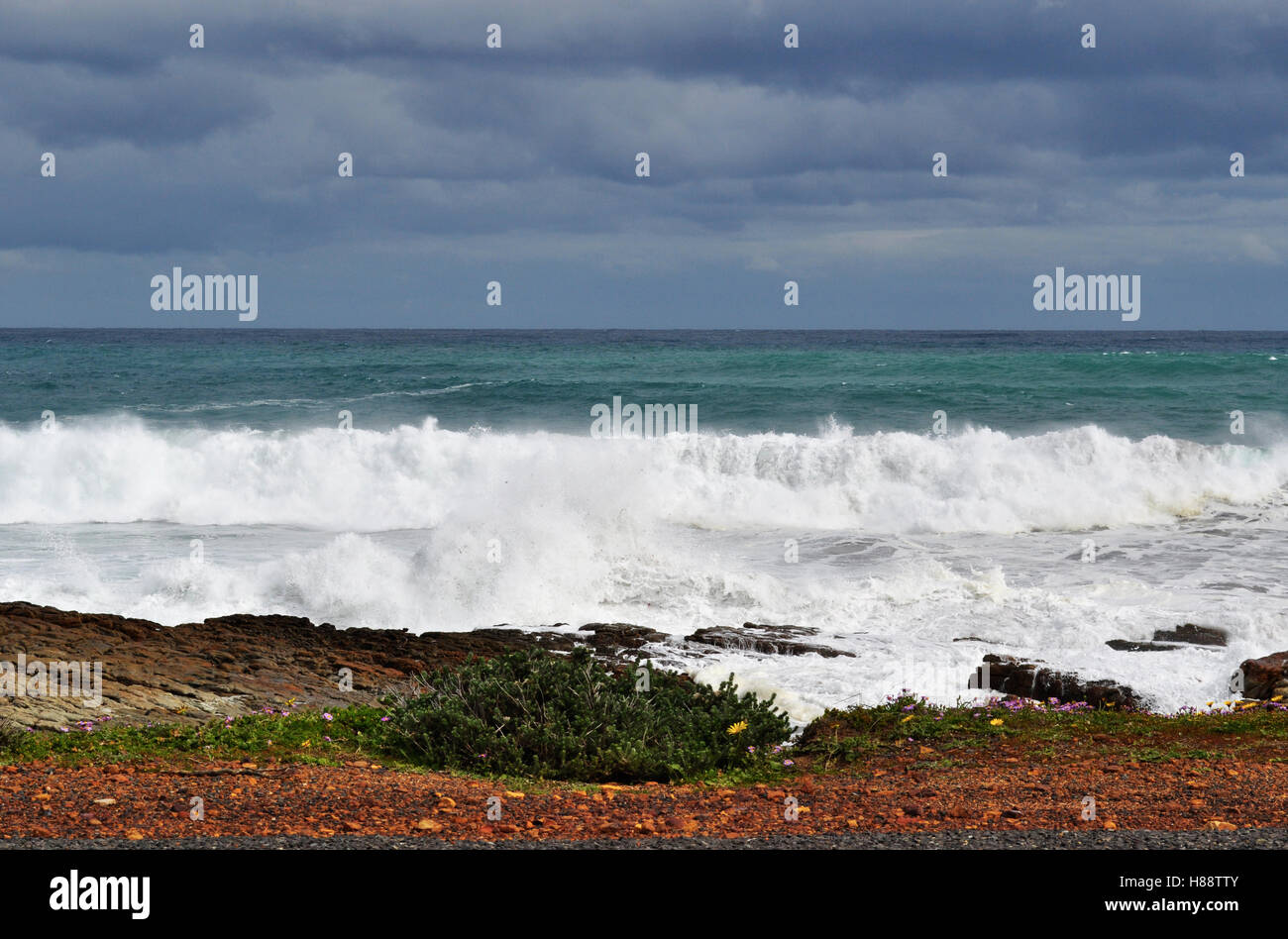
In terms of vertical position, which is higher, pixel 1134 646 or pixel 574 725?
pixel 574 725

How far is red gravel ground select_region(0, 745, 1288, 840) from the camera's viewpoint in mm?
6059

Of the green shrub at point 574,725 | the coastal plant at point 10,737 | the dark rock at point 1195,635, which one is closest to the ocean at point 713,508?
the dark rock at point 1195,635

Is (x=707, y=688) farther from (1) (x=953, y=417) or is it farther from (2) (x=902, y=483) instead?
(1) (x=953, y=417)

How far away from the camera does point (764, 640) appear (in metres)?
12.6

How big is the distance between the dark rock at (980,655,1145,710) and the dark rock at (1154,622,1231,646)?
250 cm

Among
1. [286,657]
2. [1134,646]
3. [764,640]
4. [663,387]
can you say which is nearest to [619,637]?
[764,640]

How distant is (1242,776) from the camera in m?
7.21

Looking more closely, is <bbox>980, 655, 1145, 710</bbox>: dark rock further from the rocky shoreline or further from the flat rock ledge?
the flat rock ledge

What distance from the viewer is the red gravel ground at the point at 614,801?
19.9 ft

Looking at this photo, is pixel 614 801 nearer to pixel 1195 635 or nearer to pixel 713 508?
pixel 1195 635

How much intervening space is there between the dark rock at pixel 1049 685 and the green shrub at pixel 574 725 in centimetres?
291

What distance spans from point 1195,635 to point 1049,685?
3.17 metres

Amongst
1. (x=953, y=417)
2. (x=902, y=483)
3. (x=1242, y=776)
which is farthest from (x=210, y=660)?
(x=953, y=417)

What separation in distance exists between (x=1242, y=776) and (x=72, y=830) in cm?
673
